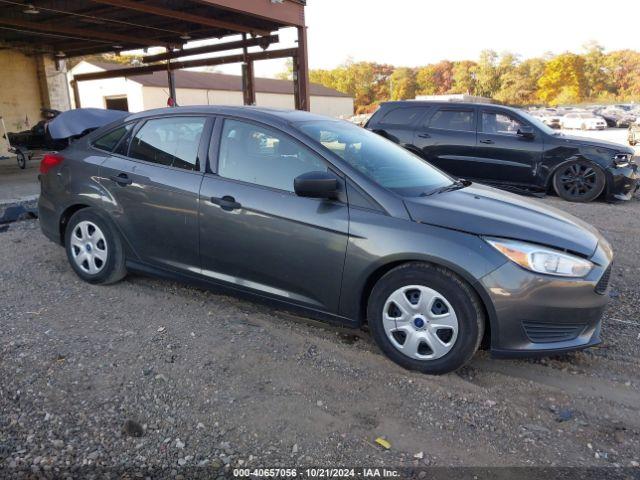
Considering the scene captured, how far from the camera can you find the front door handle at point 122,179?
4.12 meters

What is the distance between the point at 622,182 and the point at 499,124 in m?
2.20

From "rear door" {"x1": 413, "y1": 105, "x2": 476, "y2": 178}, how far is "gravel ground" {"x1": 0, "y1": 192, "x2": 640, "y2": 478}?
5230 mm

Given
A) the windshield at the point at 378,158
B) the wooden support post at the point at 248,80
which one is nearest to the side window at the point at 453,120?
the windshield at the point at 378,158

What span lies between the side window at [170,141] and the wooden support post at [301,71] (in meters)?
9.17

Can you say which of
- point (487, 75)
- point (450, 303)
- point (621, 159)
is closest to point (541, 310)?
point (450, 303)

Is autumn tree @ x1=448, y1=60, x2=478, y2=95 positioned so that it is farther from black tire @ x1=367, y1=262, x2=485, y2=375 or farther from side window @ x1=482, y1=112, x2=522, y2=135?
black tire @ x1=367, y1=262, x2=485, y2=375

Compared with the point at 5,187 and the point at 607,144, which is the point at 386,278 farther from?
the point at 5,187

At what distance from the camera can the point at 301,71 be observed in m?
12.8

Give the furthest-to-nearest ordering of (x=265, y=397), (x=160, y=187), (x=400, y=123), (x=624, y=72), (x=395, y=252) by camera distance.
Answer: (x=624, y=72)
(x=400, y=123)
(x=160, y=187)
(x=395, y=252)
(x=265, y=397)

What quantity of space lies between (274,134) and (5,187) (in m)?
8.80

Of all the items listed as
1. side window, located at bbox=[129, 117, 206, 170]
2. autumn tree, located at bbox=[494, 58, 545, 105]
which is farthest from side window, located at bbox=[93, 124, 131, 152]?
autumn tree, located at bbox=[494, 58, 545, 105]

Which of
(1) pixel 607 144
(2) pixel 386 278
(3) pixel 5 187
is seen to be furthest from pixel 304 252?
(3) pixel 5 187

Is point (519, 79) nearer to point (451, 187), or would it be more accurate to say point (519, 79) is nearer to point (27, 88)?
point (27, 88)

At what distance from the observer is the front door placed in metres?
3.31
